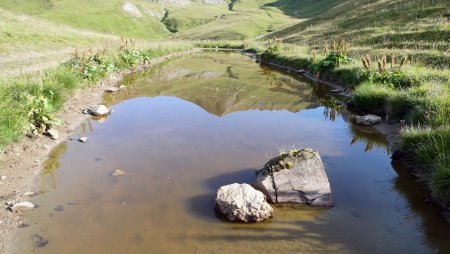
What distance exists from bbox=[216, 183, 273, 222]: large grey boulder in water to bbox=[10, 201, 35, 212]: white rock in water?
4.12 metres

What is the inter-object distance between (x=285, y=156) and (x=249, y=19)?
138 meters

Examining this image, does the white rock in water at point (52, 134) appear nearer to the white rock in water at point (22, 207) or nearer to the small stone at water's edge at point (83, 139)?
the small stone at water's edge at point (83, 139)

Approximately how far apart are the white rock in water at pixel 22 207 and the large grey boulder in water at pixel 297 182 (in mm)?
5052

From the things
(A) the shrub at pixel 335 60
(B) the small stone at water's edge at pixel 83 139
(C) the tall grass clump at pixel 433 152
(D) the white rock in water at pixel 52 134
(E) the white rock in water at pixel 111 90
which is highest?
(A) the shrub at pixel 335 60

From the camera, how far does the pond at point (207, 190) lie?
24.8 feet

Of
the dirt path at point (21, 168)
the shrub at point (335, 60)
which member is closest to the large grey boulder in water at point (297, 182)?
the dirt path at point (21, 168)

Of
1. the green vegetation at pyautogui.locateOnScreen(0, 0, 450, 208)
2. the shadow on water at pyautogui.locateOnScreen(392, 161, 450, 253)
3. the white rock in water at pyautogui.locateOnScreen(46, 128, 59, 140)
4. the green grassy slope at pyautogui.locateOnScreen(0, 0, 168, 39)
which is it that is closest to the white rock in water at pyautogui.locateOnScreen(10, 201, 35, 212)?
A: the green vegetation at pyautogui.locateOnScreen(0, 0, 450, 208)

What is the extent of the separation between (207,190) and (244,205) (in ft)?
5.31

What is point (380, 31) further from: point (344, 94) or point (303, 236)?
point (303, 236)

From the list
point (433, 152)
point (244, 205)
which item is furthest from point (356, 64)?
point (244, 205)

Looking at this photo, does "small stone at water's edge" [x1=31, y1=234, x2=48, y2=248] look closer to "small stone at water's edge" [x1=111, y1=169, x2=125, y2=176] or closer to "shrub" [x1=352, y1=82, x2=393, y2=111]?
"small stone at water's edge" [x1=111, y1=169, x2=125, y2=176]

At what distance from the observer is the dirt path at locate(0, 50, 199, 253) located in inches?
312

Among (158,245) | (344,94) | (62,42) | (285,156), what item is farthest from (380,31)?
(158,245)

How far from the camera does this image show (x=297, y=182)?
30.4ft
